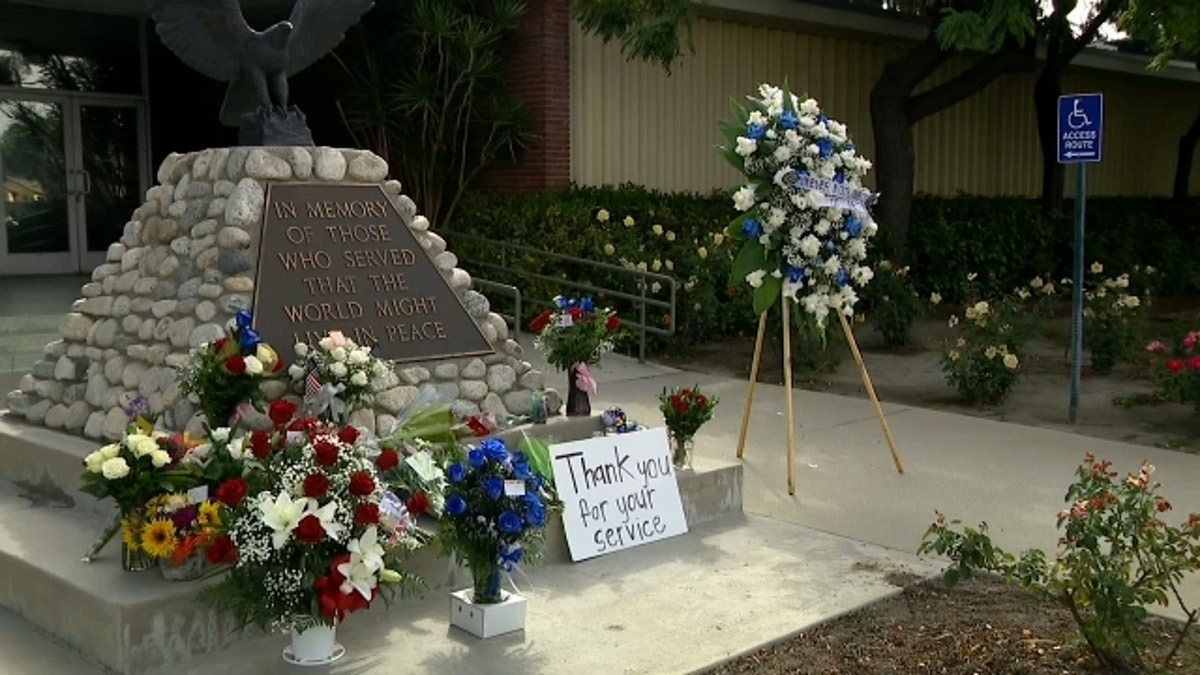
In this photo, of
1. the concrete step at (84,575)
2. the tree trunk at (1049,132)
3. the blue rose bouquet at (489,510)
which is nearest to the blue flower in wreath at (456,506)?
the blue rose bouquet at (489,510)

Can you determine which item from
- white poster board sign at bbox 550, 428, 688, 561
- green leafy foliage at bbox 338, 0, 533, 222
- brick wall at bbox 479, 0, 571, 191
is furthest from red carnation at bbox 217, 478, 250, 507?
brick wall at bbox 479, 0, 571, 191

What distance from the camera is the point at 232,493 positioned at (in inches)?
155

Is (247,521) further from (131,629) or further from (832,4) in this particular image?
(832,4)

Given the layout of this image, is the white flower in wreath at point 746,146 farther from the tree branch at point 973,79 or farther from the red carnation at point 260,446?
the tree branch at point 973,79

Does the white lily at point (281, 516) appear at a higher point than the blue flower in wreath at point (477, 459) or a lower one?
lower

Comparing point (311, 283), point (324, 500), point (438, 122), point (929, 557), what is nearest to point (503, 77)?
point (438, 122)

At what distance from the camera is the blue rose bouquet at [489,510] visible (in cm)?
433

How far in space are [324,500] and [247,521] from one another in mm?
256

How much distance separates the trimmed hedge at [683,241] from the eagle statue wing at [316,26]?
467 centimetres

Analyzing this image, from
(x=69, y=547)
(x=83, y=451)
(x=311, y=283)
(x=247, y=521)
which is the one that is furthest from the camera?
(x=311, y=283)

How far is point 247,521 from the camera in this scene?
3.92 m

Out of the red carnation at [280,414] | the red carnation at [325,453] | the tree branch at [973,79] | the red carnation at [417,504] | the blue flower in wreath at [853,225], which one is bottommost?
the red carnation at [417,504]

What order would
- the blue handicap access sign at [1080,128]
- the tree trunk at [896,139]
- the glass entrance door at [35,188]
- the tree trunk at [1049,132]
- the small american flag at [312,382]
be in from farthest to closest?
1. the tree trunk at [1049,132]
2. the tree trunk at [896,139]
3. the glass entrance door at [35,188]
4. the blue handicap access sign at [1080,128]
5. the small american flag at [312,382]

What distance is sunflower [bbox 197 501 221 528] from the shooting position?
4008mm
